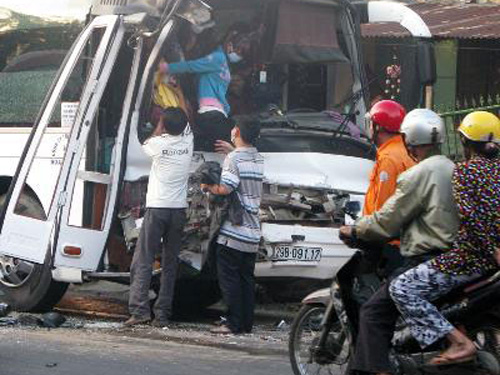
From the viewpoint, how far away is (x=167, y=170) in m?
9.70

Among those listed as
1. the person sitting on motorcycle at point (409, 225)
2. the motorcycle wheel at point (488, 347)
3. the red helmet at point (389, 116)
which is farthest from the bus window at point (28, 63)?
the motorcycle wheel at point (488, 347)

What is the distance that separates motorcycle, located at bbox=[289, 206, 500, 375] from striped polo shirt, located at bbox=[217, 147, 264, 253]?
7.42 ft

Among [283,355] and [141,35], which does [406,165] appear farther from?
[141,35]

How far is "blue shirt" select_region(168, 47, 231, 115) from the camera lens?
10.3m

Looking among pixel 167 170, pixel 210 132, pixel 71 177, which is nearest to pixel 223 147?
pixel 210 132

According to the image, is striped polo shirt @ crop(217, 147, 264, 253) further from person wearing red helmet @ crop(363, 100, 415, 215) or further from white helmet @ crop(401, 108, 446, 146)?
white helmet @ crop(401, 108, 446, 146)

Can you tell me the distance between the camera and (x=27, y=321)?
10.0m

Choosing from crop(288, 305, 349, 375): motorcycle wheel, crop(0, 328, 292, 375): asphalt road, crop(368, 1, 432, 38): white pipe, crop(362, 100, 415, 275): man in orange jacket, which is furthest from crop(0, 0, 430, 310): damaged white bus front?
crop(288, 305, 349, 375): motorcycle wheel

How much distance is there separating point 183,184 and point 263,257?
2.79 feet

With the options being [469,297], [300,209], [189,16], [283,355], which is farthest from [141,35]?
[469,297]

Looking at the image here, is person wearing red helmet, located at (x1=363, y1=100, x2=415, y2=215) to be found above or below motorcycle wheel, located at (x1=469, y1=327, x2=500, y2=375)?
above

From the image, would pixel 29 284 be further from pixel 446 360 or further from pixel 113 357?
pixel 446 360

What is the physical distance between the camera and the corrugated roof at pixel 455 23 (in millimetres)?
15180

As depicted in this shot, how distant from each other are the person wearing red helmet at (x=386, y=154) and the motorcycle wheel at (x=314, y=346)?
72cm
